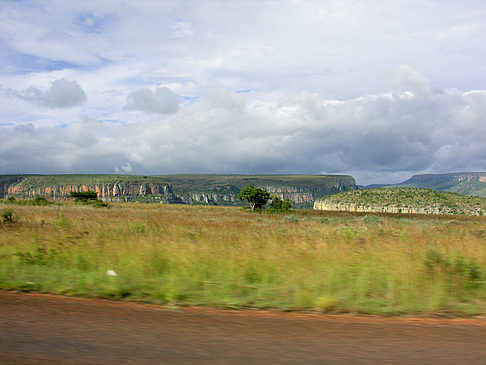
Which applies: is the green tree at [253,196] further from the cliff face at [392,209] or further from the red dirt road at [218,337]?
the red dirt road at [218,337]

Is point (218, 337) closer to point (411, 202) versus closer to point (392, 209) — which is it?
point (392, 209)

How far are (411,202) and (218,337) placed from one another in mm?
94854

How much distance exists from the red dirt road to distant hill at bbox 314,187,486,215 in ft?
241

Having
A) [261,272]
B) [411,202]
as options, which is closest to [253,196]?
[411,202]

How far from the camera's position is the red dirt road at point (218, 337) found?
3.52 metres

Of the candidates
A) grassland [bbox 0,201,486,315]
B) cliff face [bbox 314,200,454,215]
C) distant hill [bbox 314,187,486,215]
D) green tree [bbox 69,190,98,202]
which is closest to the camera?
grassland [bbox 0,201,486,315]

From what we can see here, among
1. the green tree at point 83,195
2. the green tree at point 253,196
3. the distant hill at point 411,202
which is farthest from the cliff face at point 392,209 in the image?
the green tree at point 83,195

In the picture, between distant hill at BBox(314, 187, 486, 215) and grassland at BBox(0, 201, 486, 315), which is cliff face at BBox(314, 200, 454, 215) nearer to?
distant hill at BBox(314, 187, 486, 215)

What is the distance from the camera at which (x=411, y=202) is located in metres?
90.0

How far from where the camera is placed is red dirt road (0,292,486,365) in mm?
3518

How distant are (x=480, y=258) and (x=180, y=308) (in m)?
6.16

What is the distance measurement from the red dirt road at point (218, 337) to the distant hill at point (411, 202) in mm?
73488

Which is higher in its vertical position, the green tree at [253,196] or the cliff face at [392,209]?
the green tree at [253,196]

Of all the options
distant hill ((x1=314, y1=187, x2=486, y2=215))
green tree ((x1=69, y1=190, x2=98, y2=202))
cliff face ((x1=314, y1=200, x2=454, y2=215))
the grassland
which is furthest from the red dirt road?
distant hill ((x1=314, y1=187, x2=486, y2=215))
